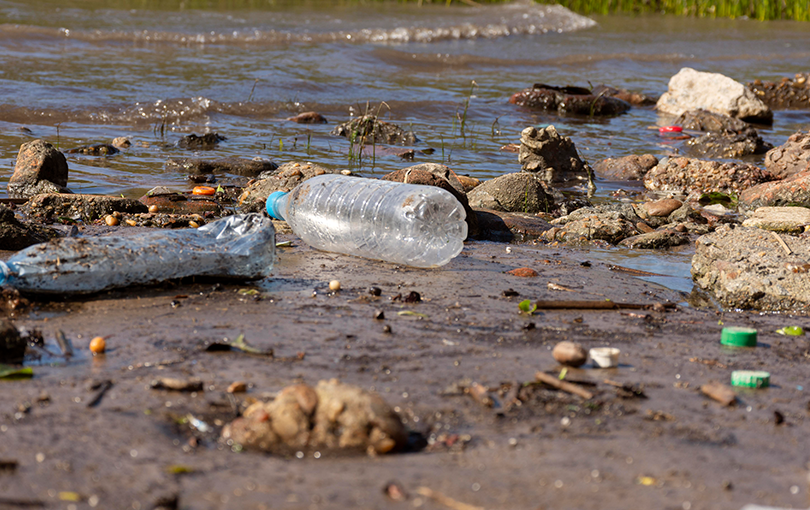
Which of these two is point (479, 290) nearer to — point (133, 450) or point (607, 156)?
point (133, 450)

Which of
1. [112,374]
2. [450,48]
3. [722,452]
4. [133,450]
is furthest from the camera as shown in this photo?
[450,48]

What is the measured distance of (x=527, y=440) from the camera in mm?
2270

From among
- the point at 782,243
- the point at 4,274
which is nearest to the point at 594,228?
the point at 782,243

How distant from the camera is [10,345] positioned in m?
2.70

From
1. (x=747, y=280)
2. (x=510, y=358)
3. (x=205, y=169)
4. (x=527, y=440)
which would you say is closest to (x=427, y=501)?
(x=527, y=440)

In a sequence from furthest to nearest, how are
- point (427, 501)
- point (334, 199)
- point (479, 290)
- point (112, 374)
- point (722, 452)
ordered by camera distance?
1. point (334, 199)
2. point (479, 290)
3. point (112, 374)
4. point (722, 452)
5. point (427, 501)

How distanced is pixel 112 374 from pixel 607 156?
769cm

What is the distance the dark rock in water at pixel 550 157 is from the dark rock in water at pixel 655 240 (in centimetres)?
231

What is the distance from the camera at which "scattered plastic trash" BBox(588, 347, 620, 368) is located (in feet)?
9.43

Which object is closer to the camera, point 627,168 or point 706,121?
point 627,168

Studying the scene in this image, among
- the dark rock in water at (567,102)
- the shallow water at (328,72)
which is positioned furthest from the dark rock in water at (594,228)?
the dark rock in water at (567,102)

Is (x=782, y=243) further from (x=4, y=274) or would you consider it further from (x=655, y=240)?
(x=4, y=274)

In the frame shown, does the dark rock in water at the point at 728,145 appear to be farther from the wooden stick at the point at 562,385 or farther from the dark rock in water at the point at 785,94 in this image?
the wooden stick at the point at 562,385

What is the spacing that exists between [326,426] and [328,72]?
1355 cm
